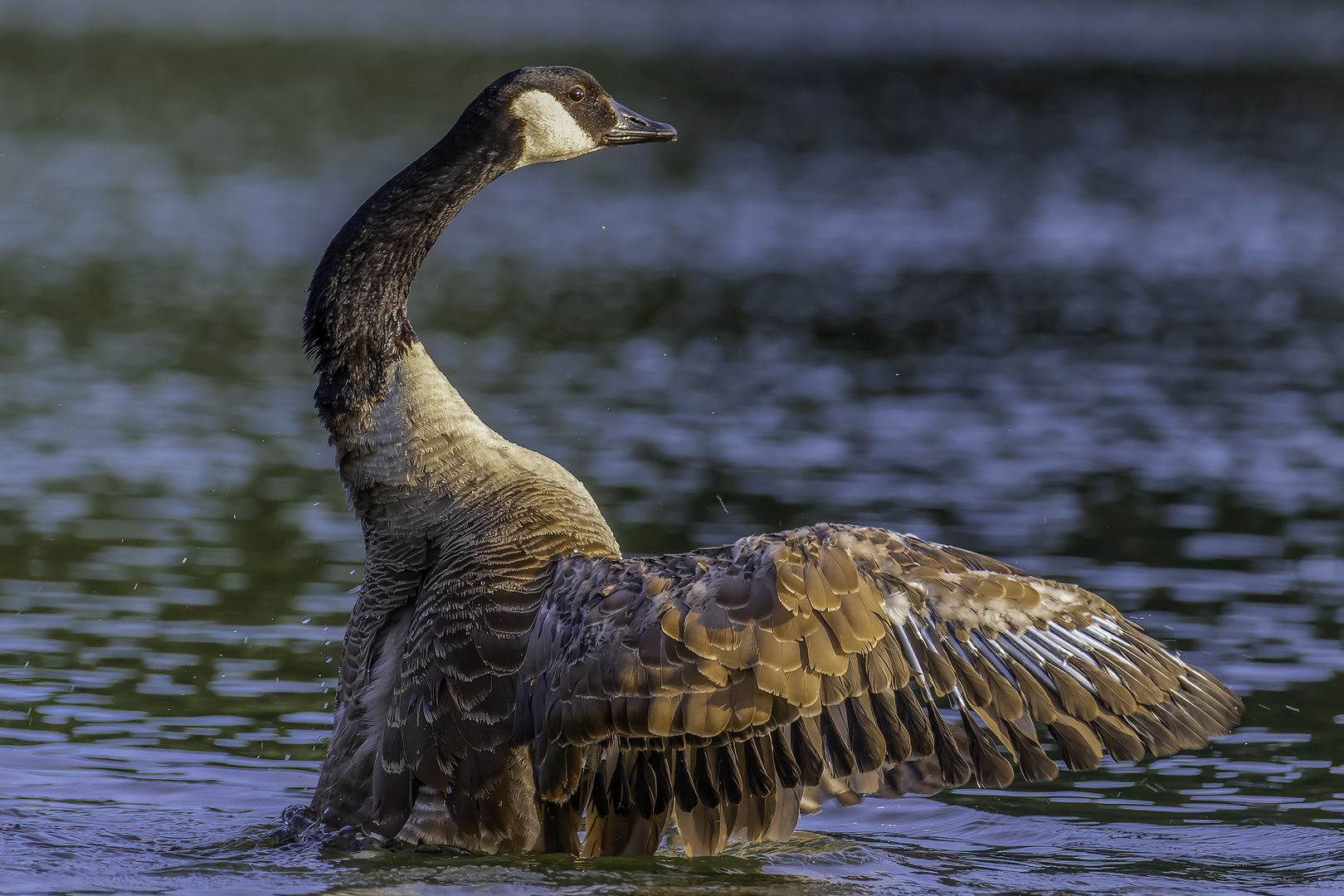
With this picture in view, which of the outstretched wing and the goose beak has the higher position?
the goose beak

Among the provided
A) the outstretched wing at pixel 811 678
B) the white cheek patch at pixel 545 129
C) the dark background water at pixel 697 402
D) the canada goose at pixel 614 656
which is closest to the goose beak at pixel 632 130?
the white cheek patch at pixel 545 129

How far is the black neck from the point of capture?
24.2 ft

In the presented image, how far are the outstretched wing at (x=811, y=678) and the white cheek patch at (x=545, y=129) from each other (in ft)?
6.94

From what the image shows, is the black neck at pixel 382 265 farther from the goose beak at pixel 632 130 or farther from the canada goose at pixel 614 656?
the goose beak at pixel 632 130

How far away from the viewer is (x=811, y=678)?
6145mm

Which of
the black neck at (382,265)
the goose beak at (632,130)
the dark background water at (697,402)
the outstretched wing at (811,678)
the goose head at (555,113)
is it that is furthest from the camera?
the goose beak at (632,130)

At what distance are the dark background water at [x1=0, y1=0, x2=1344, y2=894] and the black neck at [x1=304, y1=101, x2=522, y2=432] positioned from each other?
1922 millimetres

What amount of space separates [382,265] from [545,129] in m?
1.01

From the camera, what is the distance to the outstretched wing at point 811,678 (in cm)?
613

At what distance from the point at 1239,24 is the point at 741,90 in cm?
2566

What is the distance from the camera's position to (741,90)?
45.0 metres

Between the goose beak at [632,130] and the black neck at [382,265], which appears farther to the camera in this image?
the goose beak at [632,130]

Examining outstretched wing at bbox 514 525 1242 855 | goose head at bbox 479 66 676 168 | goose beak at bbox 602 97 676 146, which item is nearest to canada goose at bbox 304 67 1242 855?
outstretched wing at bbox 514 525 1242 855

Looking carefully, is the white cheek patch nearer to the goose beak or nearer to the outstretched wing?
the goose beak
